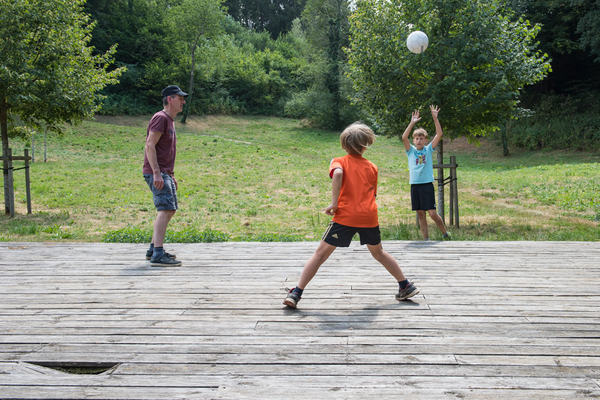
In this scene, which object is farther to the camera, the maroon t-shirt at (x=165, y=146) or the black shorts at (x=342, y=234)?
the maroon t-shirt at (x=165, y=146)

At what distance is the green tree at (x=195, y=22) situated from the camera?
123 ft

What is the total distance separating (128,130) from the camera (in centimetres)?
2977

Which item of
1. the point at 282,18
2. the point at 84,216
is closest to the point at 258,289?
the point at 84,216

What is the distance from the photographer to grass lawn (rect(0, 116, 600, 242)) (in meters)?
9.15

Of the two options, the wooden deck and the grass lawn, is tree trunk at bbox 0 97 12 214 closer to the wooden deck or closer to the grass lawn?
the grass lawn

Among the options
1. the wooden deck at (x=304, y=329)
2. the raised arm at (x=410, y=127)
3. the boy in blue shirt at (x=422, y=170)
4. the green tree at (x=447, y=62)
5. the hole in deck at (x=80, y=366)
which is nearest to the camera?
the wooden deck at (x=304, y=329)

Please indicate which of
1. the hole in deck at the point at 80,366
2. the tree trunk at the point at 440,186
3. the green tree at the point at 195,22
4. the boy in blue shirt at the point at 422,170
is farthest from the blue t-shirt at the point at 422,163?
the green tree at the point at 195,22

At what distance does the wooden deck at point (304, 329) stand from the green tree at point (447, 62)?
4390 mm

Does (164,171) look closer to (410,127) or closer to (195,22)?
(410,127)

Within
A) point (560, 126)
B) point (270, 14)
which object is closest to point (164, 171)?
point (560, 126)

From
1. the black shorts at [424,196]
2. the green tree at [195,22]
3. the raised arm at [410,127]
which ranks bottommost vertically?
the black shorts at [424,196]

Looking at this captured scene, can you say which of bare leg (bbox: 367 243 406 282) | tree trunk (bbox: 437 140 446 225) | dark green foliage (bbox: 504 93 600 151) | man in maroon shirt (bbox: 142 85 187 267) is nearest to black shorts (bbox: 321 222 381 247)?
bare leg (bbox: 367 243 406 282)

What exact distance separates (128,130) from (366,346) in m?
29.9

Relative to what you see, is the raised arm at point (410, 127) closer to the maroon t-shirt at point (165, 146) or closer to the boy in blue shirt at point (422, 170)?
the boy in blue shirt at point (422, 170)
